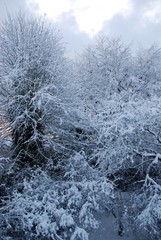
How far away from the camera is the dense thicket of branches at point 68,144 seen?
1077cm

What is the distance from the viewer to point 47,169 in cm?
1415

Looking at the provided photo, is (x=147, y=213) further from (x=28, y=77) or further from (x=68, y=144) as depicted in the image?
(x=28, y=77)

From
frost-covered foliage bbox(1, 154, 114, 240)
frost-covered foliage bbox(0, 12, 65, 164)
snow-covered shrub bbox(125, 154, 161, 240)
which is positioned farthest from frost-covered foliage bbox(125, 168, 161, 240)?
frost-covered foliage bbox(0, 12, 65, 164)

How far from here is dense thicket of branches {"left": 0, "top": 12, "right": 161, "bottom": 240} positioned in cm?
1077

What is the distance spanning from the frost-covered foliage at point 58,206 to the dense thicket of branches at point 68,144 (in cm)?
3

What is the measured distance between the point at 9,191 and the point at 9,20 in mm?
10075

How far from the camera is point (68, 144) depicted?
16.8 meters

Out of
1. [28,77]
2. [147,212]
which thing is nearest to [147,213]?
Answer: [147,212]

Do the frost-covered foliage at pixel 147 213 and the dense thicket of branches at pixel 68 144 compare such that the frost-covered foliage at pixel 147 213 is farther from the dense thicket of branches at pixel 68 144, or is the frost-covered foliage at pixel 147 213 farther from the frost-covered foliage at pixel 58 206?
the frost-covered foliage at pixel 58 206

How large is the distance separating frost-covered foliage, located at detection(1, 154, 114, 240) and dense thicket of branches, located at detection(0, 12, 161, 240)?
35 mm

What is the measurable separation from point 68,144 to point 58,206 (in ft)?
19.0

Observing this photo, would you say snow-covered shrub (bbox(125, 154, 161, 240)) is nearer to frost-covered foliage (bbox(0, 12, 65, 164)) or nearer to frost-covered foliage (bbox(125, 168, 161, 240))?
frost-covered foliage (bbox(125, 168, 161, 240))

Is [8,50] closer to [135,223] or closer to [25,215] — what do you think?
[25,215]

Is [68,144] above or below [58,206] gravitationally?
above
